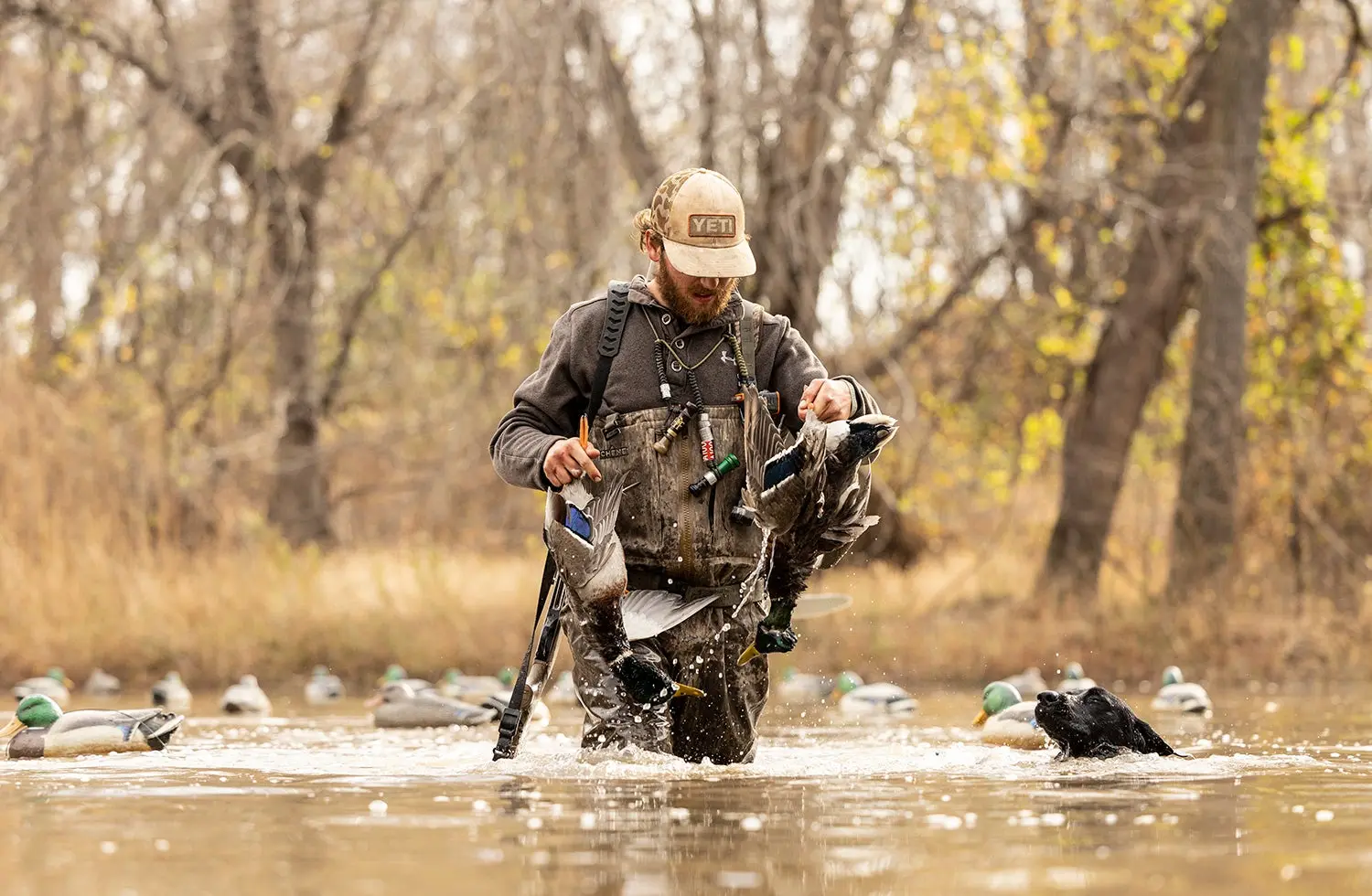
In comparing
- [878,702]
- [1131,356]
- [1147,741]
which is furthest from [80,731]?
[1131,356]

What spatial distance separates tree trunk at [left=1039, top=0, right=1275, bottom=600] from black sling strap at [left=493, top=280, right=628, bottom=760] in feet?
30.4

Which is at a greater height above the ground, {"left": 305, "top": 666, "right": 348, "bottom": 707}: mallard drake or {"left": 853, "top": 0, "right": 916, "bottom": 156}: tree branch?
{"left": 853, "top": 0, "right": 916, "bottom": 156}: tree branch

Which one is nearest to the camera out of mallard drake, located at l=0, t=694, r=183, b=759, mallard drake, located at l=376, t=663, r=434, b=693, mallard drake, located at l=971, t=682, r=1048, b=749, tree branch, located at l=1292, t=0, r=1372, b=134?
mallard drake, located at l=0, t=694, r=183, b=759

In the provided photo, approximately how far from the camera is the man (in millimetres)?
6695

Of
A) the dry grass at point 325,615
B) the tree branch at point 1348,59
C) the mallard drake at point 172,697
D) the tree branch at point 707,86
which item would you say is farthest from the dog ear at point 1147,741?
the tree branch at point 1348,59

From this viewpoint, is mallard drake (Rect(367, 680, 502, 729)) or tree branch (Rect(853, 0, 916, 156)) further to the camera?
tree branch (Rect(853, 0, 916, 156))

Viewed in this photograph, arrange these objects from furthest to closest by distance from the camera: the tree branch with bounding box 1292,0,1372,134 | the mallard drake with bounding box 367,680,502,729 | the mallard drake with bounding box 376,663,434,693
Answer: the tree branch with bounding box 1292,0,1372,134 → the mallard drake with bounding box 376,663,434,693 → the mallard drake with bounding box 367,680,502,729

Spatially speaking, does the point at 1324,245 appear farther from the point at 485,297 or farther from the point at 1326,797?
the point at 1326,797

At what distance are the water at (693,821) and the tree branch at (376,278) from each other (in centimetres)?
846

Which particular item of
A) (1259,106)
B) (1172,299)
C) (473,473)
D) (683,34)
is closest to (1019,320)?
(1172,299)

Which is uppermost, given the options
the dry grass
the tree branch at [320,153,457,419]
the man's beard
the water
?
the tree branch at [320,153,457,419]

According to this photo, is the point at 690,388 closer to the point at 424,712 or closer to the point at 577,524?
the point at 577,524

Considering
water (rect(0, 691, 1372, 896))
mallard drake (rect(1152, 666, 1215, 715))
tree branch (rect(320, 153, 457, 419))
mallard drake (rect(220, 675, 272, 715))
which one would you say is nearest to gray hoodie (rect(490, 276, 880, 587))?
water (rect(0, 691, 1372, 896))

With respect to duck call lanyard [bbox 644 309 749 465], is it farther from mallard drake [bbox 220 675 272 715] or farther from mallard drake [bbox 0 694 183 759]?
mallard drake [bbox 220 675 272 715]
